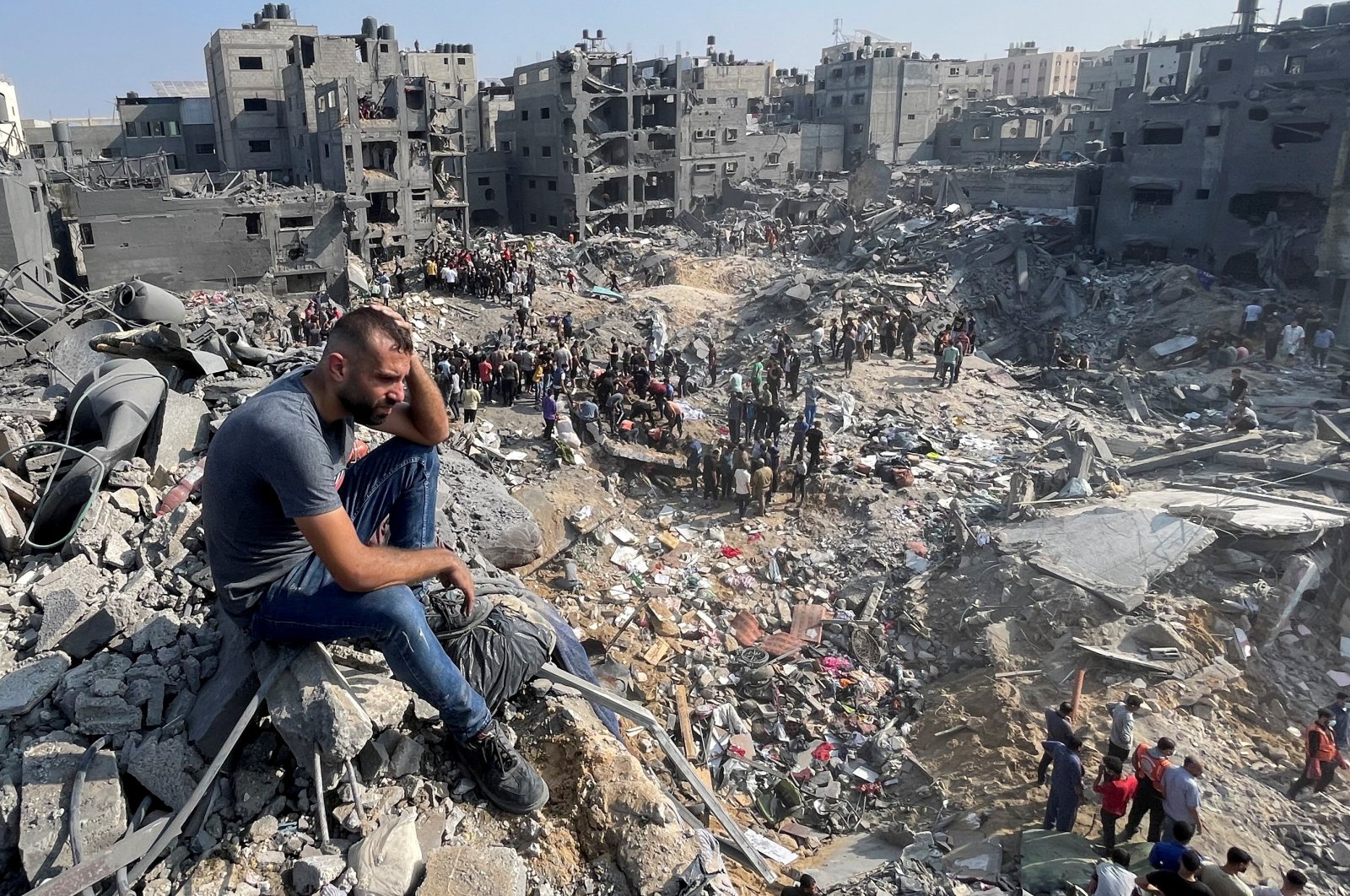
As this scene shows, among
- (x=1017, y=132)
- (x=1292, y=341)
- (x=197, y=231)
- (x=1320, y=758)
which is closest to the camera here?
(x=1320, y=758)

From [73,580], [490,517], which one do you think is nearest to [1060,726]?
[490,517]

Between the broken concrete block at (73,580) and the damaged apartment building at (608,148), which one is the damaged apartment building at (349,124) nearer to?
the damaged apartment building at (608,148)

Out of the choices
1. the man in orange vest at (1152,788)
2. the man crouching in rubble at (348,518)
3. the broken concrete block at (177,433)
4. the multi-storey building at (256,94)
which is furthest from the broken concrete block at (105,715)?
the multi-storey building at (256,94)

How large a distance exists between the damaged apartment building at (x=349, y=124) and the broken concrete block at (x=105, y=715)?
83.4 feet

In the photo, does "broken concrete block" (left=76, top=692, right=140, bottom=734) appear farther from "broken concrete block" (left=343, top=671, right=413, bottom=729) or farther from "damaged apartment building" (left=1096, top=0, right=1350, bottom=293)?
"damaged apartment building" (left=1096, top=0, right=1350, bottom=293)

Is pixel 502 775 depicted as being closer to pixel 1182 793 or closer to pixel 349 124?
pixel 1182 793

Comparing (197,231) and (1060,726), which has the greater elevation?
(197,231)

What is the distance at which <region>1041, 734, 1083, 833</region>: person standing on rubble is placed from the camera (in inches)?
271

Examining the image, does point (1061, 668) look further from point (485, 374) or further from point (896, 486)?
point (485, 374)

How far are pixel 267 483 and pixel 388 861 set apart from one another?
5.00 ft

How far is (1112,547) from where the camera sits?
10656mm

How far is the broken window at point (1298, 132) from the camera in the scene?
1040 inches

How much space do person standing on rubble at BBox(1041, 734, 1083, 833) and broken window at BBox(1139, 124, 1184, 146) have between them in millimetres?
29424

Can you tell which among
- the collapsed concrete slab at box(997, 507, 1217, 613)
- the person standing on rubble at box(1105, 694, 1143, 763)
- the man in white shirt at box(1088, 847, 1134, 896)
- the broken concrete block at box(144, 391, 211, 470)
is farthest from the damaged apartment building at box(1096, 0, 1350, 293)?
the broken concrete block at box(144, 391, 211, 470)
